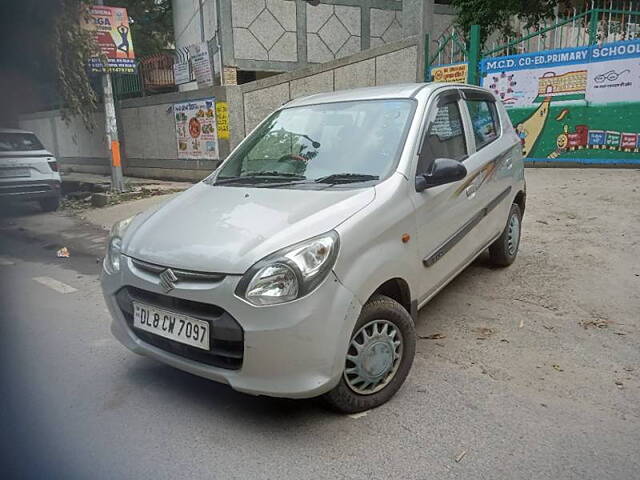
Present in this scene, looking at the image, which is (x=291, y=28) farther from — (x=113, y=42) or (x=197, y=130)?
(x=113, y=42)

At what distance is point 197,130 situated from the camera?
12.2 metres

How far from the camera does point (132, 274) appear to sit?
8.80ft

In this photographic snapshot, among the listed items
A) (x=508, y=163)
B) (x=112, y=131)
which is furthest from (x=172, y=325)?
(x=112, y=131)

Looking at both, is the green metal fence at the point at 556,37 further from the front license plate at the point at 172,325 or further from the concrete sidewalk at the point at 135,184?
the front license plate at the point at 172,325

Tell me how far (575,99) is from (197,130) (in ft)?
26.9

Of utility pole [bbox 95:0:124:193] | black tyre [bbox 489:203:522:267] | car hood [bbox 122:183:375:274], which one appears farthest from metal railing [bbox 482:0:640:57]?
utility pole [bbox 95:0:124:193]

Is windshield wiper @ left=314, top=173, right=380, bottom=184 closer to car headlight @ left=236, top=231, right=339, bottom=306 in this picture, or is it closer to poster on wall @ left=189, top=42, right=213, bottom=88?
car headlight @ left=236, top=231, right=339, bottom=306

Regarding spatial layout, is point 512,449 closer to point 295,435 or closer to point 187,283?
point 295,435

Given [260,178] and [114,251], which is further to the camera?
[260,178]

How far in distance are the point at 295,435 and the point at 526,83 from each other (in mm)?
9126

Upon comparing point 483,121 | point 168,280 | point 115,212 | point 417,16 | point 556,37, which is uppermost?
point 417,16

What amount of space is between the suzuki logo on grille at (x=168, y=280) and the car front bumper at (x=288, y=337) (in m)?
0.03

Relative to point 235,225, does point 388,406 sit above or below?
below

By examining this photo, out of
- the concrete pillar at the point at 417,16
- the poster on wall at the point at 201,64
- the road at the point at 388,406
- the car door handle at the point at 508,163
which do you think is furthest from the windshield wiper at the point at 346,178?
the concrete pillar at the point at 417,16
